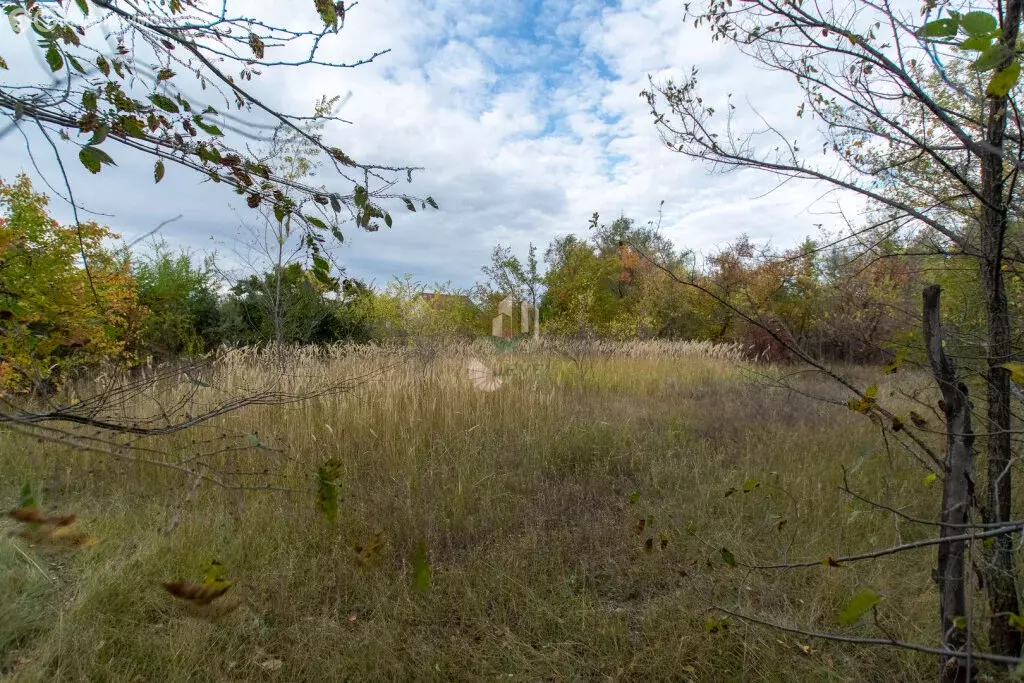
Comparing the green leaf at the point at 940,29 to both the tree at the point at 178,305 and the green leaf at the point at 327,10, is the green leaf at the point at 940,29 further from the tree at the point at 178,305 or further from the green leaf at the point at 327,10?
the tree at the point at 178,305

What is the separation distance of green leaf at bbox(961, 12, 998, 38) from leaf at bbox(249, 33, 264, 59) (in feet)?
5.01

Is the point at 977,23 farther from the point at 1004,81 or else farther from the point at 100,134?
the point at 100,134

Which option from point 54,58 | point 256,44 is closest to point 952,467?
point 256,44

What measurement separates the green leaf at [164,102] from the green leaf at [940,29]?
1.52m

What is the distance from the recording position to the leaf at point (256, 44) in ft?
4.54

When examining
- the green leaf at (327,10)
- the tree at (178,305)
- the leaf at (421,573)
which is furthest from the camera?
the tree at (178,305)

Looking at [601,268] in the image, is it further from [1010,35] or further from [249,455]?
[1010,35]

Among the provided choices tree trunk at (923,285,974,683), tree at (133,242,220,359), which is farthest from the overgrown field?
tree at (133,242,220,359)

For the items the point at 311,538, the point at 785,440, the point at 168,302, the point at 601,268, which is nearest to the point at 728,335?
the point at 601,268

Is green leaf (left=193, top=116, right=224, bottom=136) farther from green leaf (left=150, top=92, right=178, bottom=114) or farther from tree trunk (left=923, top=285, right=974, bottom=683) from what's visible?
tree trunk (left=923, top=285, right=974, bottom=683)

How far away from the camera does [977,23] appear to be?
2.62 feet

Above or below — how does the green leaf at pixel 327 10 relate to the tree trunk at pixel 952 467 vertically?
above

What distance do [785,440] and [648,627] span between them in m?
3.62

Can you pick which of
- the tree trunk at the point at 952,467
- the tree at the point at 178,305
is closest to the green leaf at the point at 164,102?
the tree trunk at the point at 952,467
